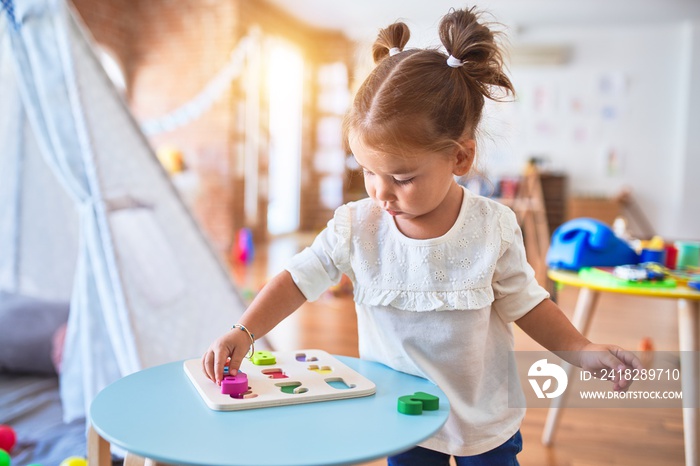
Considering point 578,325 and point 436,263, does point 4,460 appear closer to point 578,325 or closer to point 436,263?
point 436,263

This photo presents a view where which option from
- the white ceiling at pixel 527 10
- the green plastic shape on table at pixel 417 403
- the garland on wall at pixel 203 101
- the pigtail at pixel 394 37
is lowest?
the green plastic shape on table at pixel 417 403

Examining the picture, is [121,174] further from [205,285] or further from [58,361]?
[58,361]

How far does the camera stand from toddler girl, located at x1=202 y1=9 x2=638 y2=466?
80 centimetres

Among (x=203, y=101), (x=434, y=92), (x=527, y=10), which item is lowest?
(x=434, y=92)

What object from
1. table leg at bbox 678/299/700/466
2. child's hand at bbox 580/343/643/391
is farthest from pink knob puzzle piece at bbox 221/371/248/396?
table leg at bbox 678/299/700/466

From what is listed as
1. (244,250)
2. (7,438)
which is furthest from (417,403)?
(244,250)

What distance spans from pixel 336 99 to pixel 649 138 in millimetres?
3332

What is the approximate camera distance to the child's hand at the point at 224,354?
778mm

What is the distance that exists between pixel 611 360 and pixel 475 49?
43 centimetres

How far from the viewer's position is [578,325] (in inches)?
67.9

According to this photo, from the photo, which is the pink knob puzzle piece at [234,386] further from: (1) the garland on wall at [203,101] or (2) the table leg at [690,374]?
(1) the garland on wall at [203,101]

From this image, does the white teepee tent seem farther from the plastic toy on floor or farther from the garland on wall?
the garland on wall

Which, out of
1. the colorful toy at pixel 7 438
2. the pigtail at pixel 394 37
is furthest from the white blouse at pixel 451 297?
the colorful toy at pixel 7 438

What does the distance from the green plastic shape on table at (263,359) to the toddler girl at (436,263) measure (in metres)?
0.05
